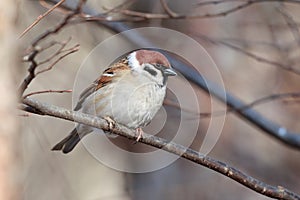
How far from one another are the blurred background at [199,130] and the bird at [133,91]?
1050 millimetres

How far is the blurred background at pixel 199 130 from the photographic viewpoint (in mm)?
5137

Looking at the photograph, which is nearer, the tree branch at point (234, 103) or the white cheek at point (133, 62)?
the white cheek at point (133, 62)

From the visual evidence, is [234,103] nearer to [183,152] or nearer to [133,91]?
[133,91]

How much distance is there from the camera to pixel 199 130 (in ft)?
23.8

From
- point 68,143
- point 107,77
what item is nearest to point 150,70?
point 107,77

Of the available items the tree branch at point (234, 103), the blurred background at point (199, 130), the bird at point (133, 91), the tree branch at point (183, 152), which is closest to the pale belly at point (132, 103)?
the bird at point (133, 91)

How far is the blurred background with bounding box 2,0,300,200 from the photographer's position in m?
5.14

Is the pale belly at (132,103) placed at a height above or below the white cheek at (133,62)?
below

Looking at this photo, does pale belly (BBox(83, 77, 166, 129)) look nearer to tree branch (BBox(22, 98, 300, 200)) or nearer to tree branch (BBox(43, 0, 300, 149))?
tree branch (BBox(22, 98, 300, 200))

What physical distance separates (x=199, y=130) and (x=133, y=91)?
13.5 feet

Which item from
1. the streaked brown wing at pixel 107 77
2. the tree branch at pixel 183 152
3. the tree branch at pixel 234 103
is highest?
the tree branch at pixel 234 103

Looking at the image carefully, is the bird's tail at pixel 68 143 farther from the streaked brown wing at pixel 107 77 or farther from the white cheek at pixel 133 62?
the white cheek at pixel 133 62

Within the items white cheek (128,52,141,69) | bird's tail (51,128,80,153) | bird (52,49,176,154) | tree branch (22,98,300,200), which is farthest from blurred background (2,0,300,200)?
tree branch (22,98,300,200)

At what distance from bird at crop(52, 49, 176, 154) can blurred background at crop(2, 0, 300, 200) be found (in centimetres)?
105
